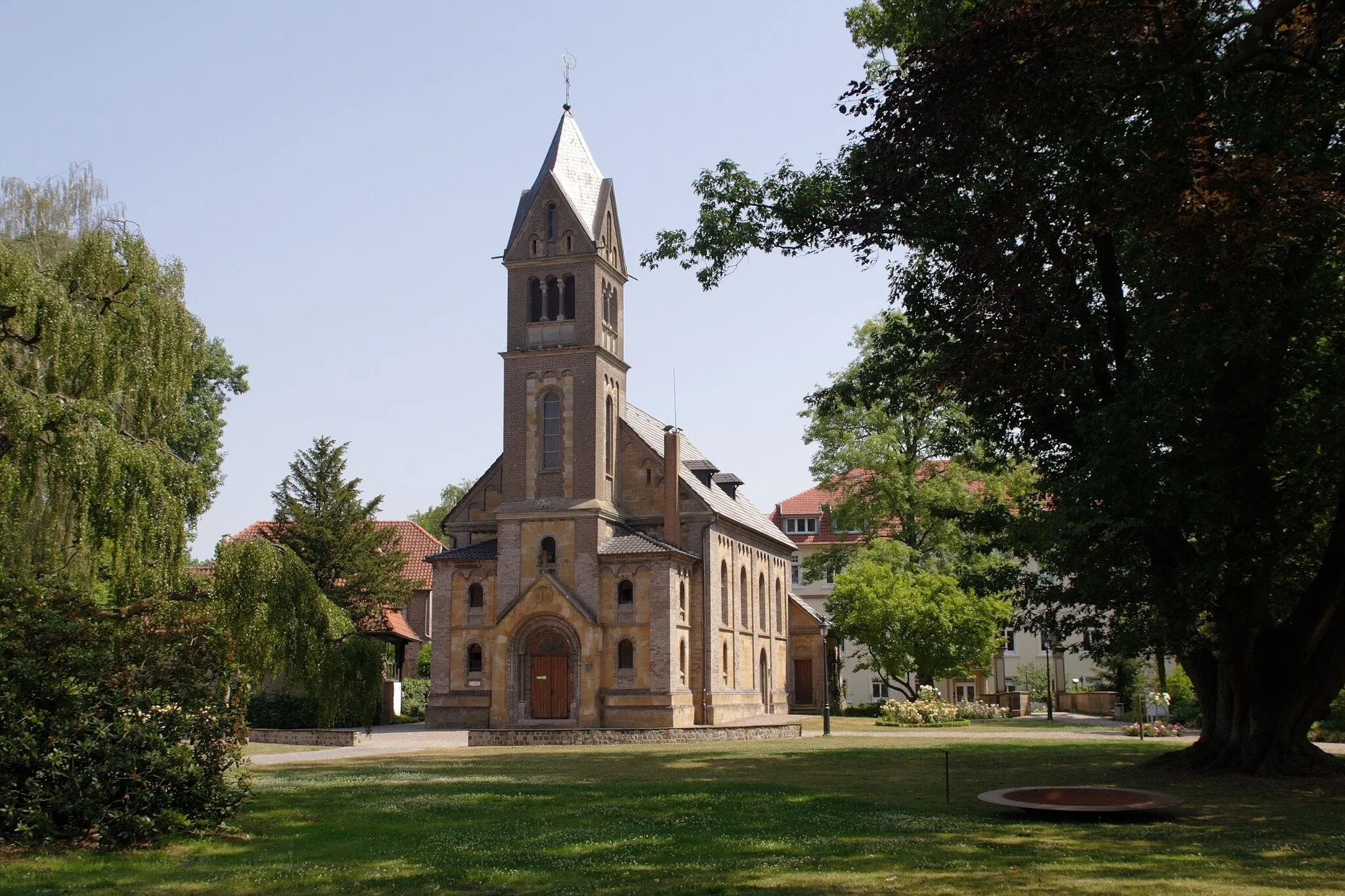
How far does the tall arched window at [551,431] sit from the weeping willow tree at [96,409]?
25.5 m

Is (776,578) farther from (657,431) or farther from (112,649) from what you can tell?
(112,649)

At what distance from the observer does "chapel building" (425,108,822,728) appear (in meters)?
43.3

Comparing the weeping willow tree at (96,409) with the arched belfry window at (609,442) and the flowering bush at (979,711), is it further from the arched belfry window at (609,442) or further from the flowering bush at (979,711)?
the flowering bush at (979,711)

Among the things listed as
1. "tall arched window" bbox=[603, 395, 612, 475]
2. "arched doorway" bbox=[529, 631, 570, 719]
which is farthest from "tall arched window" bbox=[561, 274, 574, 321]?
"arched doorway" bbox=[529, 631, 570, 719]

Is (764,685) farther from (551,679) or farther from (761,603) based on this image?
(551,679)

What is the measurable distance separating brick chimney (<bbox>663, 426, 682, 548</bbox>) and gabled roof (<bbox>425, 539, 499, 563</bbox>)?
22.0ft

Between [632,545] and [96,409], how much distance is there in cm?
2829

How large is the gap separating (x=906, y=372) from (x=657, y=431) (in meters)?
27.6

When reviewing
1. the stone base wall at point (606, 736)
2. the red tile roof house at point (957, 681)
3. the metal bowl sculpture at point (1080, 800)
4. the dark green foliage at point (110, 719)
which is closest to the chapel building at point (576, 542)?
the stone base wall at point (606, 736)

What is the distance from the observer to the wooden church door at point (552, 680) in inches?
1717

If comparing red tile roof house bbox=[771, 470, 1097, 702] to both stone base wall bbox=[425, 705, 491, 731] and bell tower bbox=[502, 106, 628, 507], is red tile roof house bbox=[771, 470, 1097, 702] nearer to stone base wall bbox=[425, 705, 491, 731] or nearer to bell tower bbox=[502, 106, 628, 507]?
bell tower bbox=[502, 106, 628, 507]

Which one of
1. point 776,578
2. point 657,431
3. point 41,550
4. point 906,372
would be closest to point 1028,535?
point 906,372

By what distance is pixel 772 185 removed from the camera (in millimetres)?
26438

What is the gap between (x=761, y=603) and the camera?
184 feet
